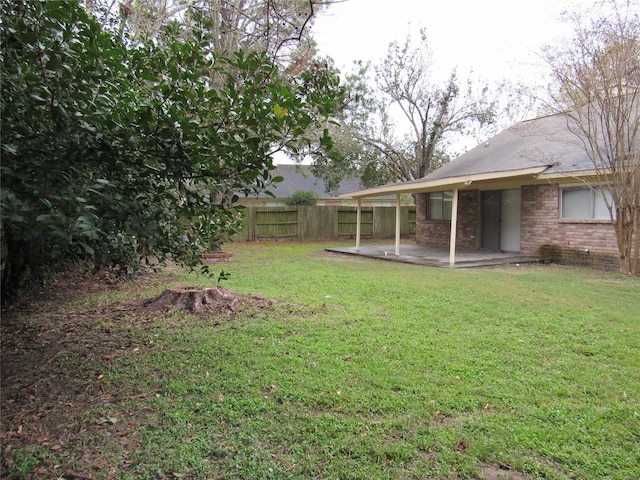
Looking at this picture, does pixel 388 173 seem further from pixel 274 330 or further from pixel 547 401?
pixel 547 401

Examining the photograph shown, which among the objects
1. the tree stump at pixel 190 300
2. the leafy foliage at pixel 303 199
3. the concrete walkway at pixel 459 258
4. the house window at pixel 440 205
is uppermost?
the leafy foliage at pixel 303 199

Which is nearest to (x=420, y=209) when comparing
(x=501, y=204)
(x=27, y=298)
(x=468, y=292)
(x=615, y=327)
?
(x=501, y=204)

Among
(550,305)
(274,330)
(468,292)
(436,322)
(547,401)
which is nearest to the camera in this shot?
(547,401)

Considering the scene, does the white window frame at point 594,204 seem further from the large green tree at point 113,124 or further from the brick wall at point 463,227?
the large green tree at point 113,124

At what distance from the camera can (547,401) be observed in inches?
125

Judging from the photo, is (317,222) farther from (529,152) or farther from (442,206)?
(529,152)

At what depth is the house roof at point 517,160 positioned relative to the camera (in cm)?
1096

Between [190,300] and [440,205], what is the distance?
11941 millimetres

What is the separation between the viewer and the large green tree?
6.89ft

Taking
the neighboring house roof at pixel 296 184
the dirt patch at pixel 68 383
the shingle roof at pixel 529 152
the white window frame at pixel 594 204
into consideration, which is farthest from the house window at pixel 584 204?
the neighboring house roof at pixel 296 184

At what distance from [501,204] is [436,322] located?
385 inches

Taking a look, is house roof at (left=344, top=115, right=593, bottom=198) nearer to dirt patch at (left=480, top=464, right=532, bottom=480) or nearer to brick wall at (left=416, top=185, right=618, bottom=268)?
brick wall at (left=416, top=185, right=618, bottom=268)

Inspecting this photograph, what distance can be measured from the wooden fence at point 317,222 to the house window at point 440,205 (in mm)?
5177

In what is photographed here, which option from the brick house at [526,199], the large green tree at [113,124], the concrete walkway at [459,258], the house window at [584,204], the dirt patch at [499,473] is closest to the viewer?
the large green tree at [113,124]
